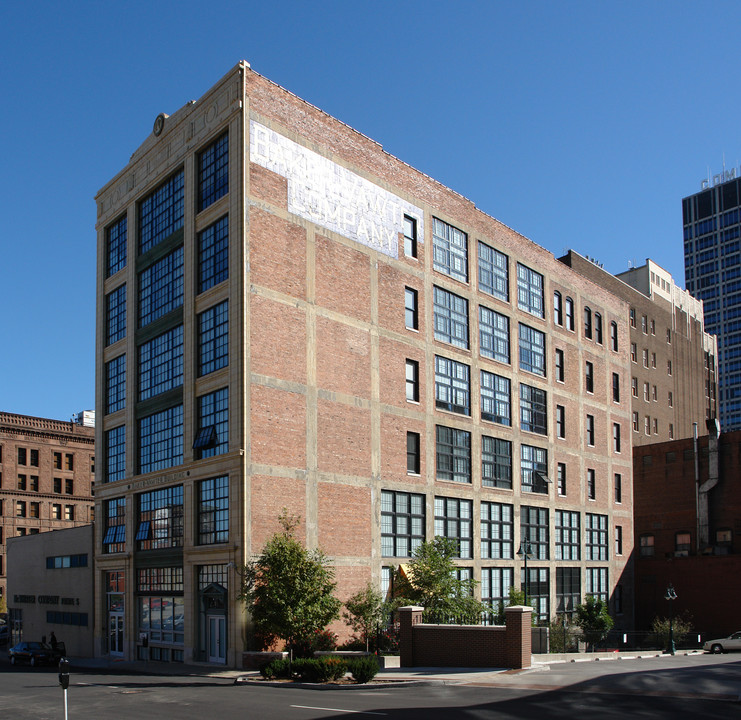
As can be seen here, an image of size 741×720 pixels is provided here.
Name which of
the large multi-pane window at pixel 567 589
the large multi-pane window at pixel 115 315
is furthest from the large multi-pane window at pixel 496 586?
the large multi-pane window at pixel 115 315

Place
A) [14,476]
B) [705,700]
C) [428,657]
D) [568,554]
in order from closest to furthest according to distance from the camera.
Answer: [705,700] < [428,657] < [568,554] < [14,476]

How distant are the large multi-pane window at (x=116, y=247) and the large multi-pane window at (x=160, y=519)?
14913 millimetres

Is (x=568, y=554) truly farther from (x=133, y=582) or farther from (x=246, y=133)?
(x=246, y=133)

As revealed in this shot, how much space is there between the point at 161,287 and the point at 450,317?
17695 millimetres

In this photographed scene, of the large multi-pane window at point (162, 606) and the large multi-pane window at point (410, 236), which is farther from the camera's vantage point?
the large multi-pane window at point (410, 236)

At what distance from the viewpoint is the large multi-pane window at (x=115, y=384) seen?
52531 millimetres

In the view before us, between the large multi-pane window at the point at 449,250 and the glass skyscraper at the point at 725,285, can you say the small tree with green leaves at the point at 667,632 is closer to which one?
the large multi-pane window at the point at 449,250

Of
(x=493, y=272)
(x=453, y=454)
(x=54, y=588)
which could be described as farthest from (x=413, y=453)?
(x=54, y=588)

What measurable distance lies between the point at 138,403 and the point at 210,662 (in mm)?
15764

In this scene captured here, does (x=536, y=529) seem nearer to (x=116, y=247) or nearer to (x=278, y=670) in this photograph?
(x=278, y=670)

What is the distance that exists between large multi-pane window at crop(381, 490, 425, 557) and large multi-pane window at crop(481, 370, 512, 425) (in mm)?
9426

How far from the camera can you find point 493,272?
59.4 m

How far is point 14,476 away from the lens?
9494 centimetres

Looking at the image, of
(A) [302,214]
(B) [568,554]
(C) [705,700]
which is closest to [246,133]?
(A) [302,214]
